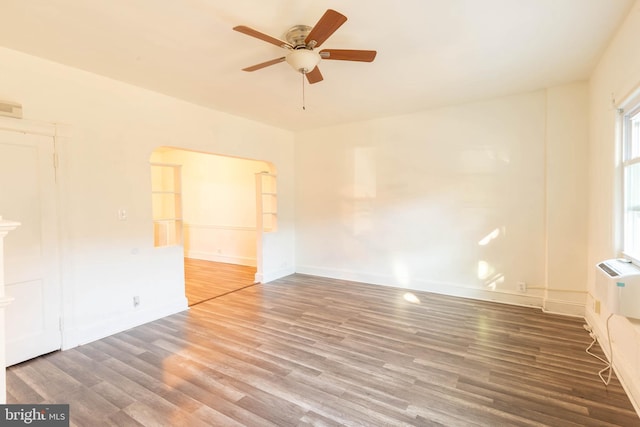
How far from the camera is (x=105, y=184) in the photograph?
→ 3.27 m

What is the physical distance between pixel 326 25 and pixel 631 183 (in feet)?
9.35

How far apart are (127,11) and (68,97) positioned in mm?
1459

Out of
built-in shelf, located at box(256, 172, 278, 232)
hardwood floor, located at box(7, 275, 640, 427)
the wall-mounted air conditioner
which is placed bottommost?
hardwood floor, located at box(7, 275, 640, 427)

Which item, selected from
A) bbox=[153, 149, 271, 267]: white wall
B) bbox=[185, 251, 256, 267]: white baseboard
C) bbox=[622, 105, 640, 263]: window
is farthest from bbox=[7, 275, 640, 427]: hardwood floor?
bbox=[153, 149, 271, 267]: white wall

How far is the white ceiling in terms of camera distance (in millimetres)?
2150

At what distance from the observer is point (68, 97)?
3.01 m

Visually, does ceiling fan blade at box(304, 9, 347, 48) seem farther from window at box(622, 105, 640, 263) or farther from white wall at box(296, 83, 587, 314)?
white wall at box(296, 83, 587, 314)

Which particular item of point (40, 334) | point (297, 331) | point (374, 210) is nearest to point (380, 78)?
point (374, 210)

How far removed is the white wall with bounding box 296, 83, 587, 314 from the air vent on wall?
4080mm

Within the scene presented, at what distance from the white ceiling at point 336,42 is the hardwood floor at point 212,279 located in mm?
2934

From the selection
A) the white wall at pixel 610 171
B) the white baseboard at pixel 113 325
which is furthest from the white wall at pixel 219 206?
the white wall at pixel 610 171

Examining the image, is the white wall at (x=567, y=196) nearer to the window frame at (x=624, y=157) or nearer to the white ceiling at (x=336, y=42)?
the white ceiling at (x=336, y=42)

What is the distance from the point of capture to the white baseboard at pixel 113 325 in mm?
3043

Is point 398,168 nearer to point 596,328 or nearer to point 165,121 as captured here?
point 596,328
